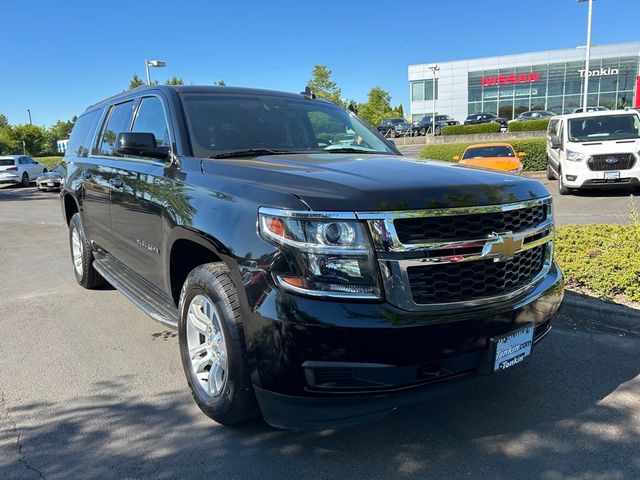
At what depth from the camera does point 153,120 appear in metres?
3.99

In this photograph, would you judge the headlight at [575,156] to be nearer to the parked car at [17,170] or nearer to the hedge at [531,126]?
the hedge at [531,126]

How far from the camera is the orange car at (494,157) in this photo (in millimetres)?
13891

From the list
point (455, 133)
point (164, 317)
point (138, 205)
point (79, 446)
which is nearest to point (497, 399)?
point (164, 317)

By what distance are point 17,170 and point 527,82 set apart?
45.5 meters

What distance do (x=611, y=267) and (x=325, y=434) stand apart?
366 cm

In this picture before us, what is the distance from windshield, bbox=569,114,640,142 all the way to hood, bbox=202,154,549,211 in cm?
1107

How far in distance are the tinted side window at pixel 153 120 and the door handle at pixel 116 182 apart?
0.44 m

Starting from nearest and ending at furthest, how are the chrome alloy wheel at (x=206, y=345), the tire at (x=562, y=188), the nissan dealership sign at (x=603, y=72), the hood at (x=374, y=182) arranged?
the hood at (x=374, y=182)
the chrome alloy wheel at (x=206, y=345)
the tire at (x=562, y=188)
the nissan dealership sign at (x=603, y=72)

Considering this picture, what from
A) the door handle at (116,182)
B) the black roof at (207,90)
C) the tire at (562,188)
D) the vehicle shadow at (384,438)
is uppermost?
the black roof at (207,90)

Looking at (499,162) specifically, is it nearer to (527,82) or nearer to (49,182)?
(49,182)

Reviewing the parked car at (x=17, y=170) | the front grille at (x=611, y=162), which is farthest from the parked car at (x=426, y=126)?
the front grille at (x=611, y=162)

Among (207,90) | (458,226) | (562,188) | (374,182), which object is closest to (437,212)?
(458,226)

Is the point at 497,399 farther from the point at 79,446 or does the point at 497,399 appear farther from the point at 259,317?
the point at 79,446

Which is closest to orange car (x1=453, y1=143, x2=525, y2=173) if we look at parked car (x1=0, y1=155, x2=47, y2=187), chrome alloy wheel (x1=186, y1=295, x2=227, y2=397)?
chrome alloy wheel (x1=186, y1=295, x2=227, y2=397)
